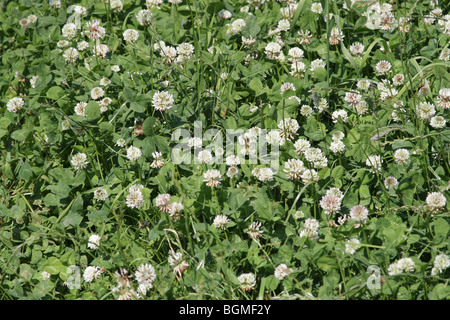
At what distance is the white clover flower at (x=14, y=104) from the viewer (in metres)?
3.20

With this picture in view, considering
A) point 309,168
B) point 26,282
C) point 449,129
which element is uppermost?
point 449,129

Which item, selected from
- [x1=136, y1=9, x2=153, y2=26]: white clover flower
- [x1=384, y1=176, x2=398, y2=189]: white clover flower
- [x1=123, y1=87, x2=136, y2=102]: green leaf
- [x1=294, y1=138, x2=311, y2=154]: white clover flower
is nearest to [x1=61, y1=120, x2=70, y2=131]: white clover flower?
[x1=123, y1=87, x2=136, y2=102]: green leaf

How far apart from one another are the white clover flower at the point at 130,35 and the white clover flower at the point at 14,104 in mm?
749

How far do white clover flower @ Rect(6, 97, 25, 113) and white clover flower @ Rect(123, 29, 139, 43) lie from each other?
29.5 inches

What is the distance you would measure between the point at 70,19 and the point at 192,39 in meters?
0.89

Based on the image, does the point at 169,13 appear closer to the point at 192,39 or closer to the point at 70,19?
the point at 192,39

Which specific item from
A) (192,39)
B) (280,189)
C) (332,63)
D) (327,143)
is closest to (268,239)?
(280,189)

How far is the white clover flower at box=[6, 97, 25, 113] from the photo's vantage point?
10.5 ft

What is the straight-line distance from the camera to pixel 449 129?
2.63 metres

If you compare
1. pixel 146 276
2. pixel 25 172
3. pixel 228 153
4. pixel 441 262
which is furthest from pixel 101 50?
pixel 441 262

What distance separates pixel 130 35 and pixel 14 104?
0.82 metres

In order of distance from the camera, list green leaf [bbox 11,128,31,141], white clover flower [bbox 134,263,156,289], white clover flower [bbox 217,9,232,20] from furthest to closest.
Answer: white clover flower [bbox 217,9,232,20], green leaf [bbox 11,128,31,141], white clover flower [bbox 134,263,156,289]

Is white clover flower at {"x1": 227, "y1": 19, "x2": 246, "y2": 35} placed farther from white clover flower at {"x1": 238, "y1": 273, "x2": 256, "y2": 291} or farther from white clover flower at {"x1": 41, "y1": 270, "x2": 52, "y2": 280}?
white clover flower at {"x1": 41, "y1": 270, "x2": 52, "y2": 280}

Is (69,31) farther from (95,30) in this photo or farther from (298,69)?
(298,69)
